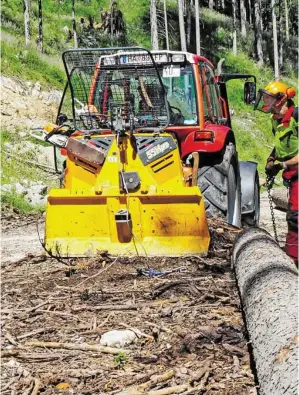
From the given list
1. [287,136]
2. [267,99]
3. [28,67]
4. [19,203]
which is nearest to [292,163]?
[287,136]

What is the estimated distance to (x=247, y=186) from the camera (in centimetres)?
869

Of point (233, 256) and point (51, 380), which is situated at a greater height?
point (51, 380)

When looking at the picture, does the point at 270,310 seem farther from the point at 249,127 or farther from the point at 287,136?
the point at 249,127

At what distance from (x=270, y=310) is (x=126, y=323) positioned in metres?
1.23

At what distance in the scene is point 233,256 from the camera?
601cm

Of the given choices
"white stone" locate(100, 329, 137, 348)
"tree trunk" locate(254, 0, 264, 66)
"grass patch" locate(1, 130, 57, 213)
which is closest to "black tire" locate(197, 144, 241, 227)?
"white stone" locate(100, 329, 137, 348)

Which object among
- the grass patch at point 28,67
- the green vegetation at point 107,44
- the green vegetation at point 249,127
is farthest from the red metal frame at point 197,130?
the green vegetation at point 249,127

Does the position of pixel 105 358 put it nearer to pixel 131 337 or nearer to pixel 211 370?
pixel 131 337

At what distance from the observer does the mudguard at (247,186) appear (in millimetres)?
8550

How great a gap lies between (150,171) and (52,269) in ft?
4.69

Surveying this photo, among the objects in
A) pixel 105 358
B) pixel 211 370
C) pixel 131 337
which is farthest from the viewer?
pixel 131 337

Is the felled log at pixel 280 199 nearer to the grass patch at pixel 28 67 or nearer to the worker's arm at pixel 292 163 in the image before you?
the worker's arm at pixel 292 163

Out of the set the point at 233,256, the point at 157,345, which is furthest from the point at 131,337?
the point at 233,256

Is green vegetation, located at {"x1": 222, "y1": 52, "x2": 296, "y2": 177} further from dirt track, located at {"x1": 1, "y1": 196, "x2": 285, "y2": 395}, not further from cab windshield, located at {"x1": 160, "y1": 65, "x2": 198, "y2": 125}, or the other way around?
dirt track, located at {"x1": 1, "y1": 196, "x2": 285, "y2": 395}
